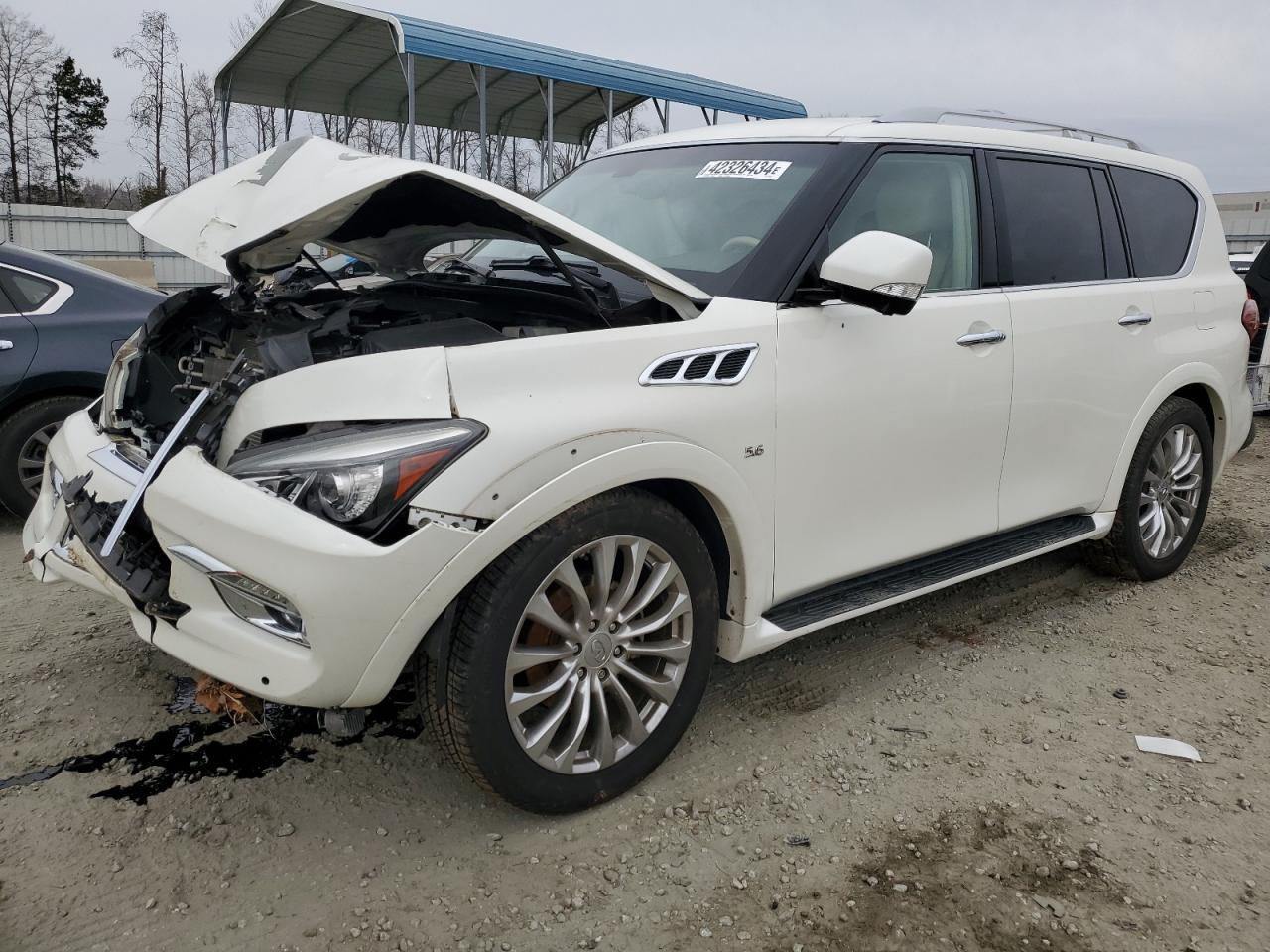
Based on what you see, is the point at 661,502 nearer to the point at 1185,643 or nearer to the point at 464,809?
the point at 464,809

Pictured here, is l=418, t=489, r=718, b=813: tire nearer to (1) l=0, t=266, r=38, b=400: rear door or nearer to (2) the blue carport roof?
(1) l=0, t=266, r=38, b=400: rear door

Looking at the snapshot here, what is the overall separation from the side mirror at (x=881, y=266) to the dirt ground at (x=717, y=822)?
4.68 ft

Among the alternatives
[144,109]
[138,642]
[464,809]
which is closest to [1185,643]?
[464,809]

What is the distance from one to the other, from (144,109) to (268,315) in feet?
130

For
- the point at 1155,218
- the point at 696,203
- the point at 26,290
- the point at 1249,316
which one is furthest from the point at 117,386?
the point at 1249,316

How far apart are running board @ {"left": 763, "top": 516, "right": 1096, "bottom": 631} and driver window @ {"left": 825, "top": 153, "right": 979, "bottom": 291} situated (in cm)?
96

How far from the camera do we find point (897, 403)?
121 inches

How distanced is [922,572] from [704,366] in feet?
4.01

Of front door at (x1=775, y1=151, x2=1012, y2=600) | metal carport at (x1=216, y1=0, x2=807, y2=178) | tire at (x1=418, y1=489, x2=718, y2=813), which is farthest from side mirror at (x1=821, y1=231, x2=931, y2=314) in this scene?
metal carport at (x1=216, y1=0, x2=807, y2=178)

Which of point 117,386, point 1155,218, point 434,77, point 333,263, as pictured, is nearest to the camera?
point 117,386

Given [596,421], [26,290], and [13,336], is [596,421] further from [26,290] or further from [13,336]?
[26,290]

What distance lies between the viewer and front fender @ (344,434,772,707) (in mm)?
2199

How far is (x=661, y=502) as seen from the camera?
2.60m

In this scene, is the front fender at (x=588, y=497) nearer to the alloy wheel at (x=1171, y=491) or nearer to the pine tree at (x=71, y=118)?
the alloy wheel at (x=1171, y=491)
